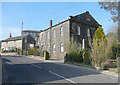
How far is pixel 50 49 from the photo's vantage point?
67.2 meters

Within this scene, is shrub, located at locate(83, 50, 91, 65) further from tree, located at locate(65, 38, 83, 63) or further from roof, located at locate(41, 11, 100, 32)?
roof, located at locate(41, 11, 100, 32)

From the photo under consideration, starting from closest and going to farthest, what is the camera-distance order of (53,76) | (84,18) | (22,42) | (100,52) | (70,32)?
(53,76) → (100,52) → (70,32) → (84,18) → (22,42)

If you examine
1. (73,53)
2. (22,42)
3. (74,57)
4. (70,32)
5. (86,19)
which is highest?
(86,19)

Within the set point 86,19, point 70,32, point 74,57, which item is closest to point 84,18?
point 86,19

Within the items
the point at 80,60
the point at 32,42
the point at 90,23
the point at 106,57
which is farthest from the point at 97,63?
the point at 32,42

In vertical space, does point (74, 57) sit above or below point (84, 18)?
below

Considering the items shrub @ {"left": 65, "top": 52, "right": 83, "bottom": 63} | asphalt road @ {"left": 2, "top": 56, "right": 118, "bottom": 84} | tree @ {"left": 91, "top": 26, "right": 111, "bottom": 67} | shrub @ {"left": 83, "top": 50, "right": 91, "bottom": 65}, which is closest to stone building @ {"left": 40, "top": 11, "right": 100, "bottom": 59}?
shrub @ {"left": 65, "top": 52, "right": 83, "bottom": 63}

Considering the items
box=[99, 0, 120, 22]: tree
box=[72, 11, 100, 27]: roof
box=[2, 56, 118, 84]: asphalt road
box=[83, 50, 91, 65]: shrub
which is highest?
box=[72, 11, 100, 27]: roof

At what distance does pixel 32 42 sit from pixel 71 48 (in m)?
66.4

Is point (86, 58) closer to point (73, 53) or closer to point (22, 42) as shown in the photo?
point (73, 53)

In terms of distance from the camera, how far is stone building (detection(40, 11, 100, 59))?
57.9 metres

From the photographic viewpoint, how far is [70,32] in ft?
188

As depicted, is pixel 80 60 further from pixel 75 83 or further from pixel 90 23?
pixel 90 23

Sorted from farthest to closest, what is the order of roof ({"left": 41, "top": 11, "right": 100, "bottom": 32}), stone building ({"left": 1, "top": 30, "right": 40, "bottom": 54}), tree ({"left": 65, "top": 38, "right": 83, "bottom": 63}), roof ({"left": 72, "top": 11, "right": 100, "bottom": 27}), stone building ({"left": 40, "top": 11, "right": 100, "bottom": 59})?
stone building ({"left": 1, "top": 30, "right": 40, "bottom": 54}) → roof ({"left": 72, "top": 11, "right": 100, "bottom": 27}) → roof ({"left": 41, "top": 11, "right": 100, "bottom": 32}) → stone building ({"left": 40, "top": 11, "right": 100, "bottom": 59}) → tree ({"left": 65, "top": 38, "right": 83, "bottom": 63})
